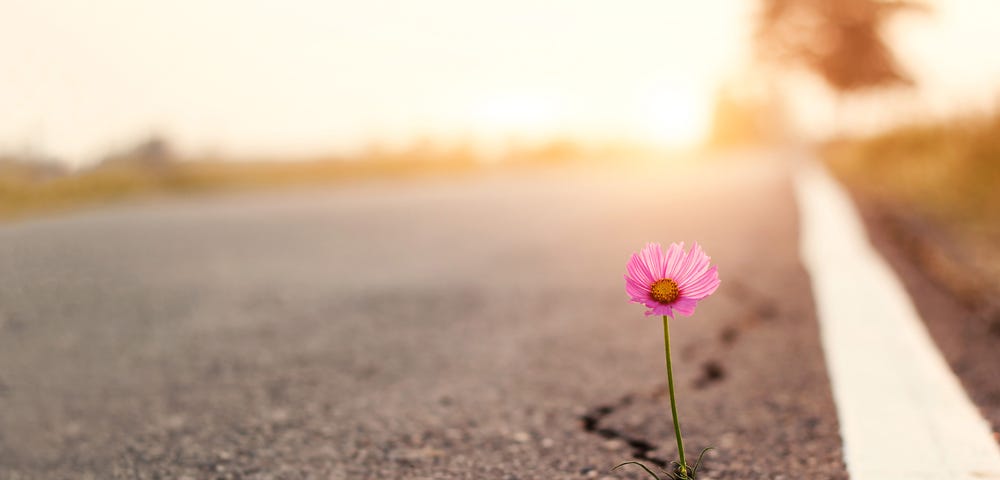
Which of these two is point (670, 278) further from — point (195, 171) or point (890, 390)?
point (195, 171)

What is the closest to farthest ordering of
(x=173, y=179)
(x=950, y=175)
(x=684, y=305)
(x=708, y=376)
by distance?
(x=684, y=305), (x=708, y=376), (x=950, y=175), (x=173, y=179)

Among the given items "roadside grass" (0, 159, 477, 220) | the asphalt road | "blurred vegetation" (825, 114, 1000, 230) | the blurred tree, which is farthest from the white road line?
the blurred tree

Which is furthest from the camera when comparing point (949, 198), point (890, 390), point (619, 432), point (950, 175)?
point (950, 175)

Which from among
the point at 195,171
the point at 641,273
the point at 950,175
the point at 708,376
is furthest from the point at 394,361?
the point at 195,171

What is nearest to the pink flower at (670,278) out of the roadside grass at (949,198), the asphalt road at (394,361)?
the asphalt road at (394,361)

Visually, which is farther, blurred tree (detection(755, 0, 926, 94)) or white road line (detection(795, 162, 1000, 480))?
blurred tree (detection(755, 0, 926, 94))

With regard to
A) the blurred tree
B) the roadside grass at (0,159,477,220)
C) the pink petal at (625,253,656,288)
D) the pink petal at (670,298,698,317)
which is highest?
the blurred tree

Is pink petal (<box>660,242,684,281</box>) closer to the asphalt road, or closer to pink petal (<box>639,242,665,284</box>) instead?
pink petal (<box>639,242,665,284</box>)

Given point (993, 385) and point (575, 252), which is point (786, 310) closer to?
point (993, 385)

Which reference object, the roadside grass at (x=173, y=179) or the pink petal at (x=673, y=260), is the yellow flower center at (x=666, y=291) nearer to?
the pink petal at (x=673, y=260)
